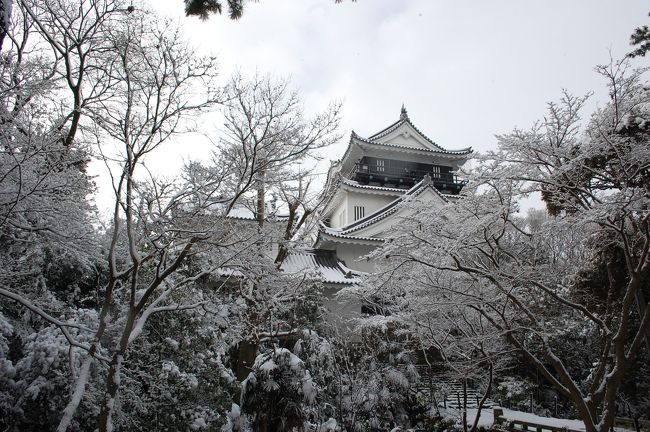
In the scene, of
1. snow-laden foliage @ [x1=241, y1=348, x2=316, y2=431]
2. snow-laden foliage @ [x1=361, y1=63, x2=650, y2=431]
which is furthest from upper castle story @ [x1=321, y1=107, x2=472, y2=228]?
snow-laden foliage @ [x1=241, y1=348, x2=316, y2=431]

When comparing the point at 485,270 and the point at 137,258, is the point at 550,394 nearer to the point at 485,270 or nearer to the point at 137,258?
the point at 485,270

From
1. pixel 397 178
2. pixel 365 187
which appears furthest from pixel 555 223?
pixel 397 178

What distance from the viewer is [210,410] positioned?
24.1 ft

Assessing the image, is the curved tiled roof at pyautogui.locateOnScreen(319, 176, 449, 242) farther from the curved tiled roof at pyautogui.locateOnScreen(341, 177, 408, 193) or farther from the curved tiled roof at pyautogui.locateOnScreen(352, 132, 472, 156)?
the curved tiled roof at pyautogui.locateOnScreen(352, 132, 472, 156)

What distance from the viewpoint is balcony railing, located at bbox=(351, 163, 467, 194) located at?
25.1 metres

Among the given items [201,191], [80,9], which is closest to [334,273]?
[201,191]

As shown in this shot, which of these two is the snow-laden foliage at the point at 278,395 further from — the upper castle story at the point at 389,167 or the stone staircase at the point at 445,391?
the upper castle story at the point at 389,167

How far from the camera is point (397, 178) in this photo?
25.4 m

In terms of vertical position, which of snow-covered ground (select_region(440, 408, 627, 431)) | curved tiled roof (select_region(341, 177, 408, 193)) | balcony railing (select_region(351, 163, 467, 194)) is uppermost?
balcony railing (select_region(351, 163, 467, 194))

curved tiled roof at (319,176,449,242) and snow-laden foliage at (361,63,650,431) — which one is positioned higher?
curved tiled roof at (319,176,449,242)

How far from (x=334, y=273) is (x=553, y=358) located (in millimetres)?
11882

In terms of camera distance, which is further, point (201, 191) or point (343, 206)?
point (343, 206)

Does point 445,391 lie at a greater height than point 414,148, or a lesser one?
lesser

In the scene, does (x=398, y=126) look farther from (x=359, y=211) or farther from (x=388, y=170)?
(x=359, y=211)
